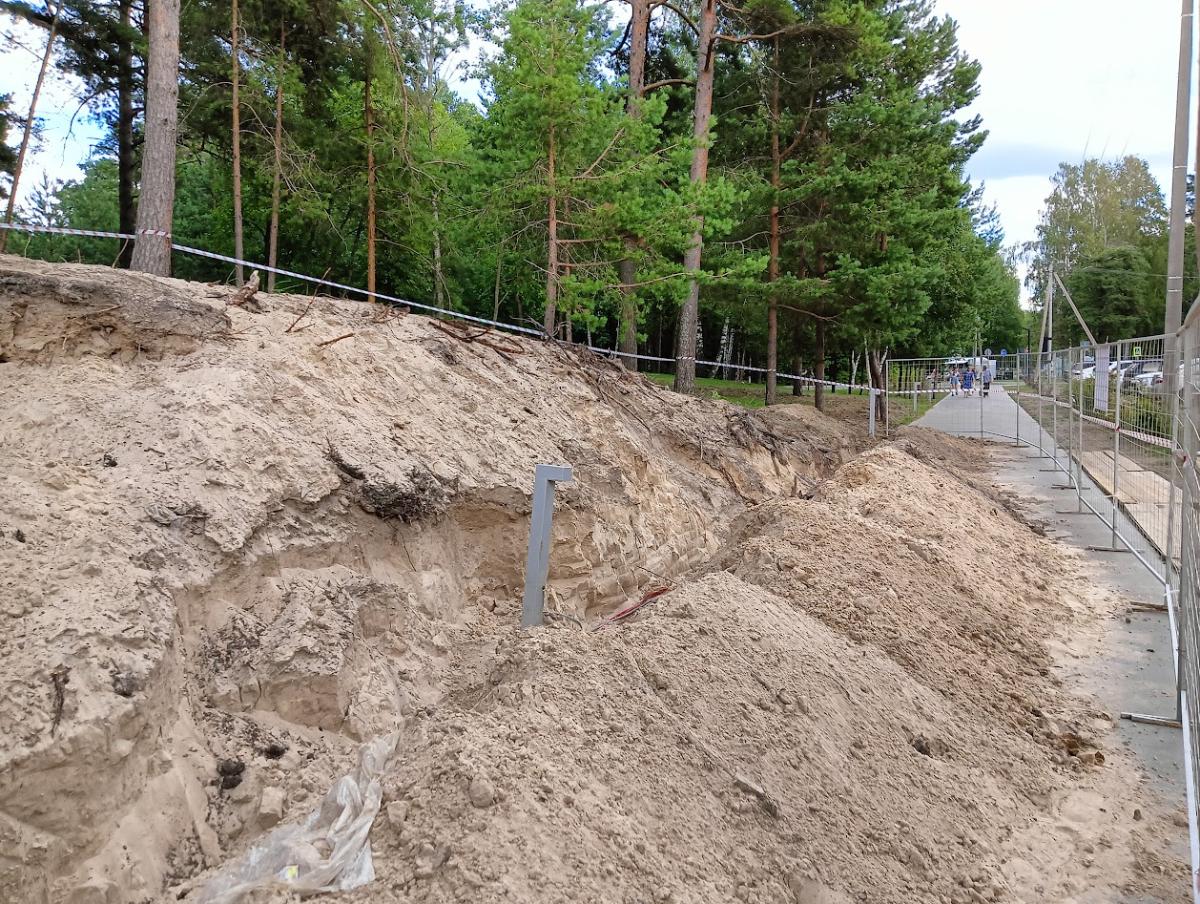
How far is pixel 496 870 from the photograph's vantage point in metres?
2.50

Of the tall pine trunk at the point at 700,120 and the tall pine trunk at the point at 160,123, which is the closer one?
the tall pine trunk at the point at 160,123

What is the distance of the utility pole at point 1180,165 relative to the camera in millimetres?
9609

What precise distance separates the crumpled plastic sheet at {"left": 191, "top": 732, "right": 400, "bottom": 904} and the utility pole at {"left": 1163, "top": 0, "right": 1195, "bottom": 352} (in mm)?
10528

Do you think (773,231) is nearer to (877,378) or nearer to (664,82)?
(664,82)

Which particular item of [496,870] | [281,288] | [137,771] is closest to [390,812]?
[496,870]

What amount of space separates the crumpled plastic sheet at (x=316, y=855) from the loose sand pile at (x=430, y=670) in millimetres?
59

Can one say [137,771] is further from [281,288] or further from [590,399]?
[281,288]

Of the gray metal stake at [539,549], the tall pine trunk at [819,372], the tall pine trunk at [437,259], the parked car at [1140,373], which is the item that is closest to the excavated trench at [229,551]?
the gray metal stake at [539,549]

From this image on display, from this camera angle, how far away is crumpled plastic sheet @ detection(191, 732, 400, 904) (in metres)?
2.48

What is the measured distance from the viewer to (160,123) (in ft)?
28.2

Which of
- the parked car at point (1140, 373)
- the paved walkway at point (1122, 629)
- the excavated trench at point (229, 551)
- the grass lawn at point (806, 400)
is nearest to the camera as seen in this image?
the excavated trench at point (229, 551)

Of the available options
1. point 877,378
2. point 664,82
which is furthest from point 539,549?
point 877,378

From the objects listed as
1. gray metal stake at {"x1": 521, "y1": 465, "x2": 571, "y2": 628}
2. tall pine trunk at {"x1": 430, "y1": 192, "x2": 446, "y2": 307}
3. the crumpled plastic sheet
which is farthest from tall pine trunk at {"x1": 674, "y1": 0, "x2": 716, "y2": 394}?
the crumpled plastic sheet

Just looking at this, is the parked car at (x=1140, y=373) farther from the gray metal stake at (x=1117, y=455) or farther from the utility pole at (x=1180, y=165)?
the utility pole at (x=1180, y=165)
